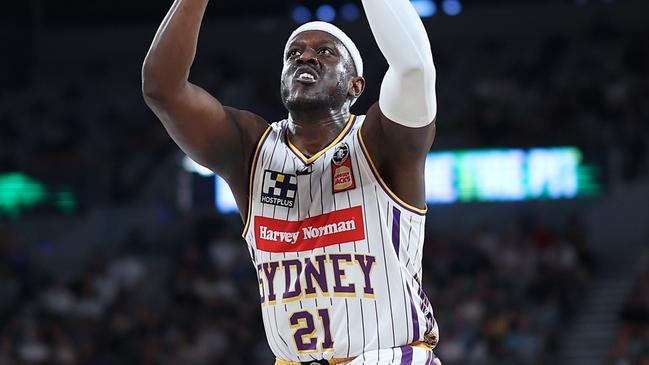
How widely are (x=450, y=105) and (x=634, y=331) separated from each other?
7.48 metres

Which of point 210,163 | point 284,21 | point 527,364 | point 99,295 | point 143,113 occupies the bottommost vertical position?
point 527,364

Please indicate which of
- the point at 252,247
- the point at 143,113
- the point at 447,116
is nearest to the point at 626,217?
the point at 447,116

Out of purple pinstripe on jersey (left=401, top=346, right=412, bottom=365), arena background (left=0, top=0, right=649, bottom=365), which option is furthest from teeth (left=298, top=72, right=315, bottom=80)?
arena background (left=0, top=0, right=649, bottom=365)

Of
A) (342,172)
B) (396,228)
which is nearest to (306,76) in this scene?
(342,172)

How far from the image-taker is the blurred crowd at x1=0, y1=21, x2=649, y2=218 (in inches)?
751

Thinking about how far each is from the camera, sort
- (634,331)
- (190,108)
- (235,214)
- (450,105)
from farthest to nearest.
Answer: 1. (450,105)
2. (235,214)
3. (634,331)
4. (190,108)

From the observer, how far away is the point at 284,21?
23734mm

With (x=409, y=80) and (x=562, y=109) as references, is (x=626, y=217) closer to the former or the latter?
(x=562, y=109)

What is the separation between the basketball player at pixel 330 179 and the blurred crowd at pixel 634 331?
9455 millimetres

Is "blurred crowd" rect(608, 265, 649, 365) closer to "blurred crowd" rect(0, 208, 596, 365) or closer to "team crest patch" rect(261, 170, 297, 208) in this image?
"blurred crowd" rect(0, 208, 596, 365)

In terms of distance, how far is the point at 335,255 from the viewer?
181 inches

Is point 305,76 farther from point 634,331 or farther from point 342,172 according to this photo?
point 634,331

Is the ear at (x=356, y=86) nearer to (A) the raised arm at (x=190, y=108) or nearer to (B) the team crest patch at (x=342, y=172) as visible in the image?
(B) the team crest patch at (x=342, y=172)

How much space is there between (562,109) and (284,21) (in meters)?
7.01
